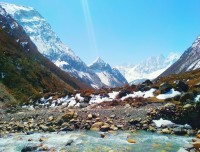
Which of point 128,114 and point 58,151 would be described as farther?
point 128,114

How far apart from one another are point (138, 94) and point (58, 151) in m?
35.8

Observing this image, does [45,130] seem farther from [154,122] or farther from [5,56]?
[5,56]

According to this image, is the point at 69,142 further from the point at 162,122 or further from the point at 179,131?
the point at 162,122

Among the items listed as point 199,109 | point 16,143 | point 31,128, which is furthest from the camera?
point 31,128

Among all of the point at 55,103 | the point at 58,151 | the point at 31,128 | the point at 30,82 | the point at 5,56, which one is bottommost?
the point at 58,151

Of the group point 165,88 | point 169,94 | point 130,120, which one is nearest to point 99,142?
point 130,120

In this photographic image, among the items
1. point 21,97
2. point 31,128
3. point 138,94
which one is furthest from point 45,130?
point 21,97

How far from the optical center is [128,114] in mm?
45344

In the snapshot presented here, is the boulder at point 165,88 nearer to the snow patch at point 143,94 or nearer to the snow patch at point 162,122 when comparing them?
the snow patch at point 143,94

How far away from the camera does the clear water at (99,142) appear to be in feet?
101

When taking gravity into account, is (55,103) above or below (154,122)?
above

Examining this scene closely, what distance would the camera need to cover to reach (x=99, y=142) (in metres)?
33.9

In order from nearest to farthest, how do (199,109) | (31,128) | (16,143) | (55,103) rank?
(16,143) < (199,109) < (31,128) < (55,103)

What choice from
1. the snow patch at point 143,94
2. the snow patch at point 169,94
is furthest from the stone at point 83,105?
the snow patch at point 169,94
